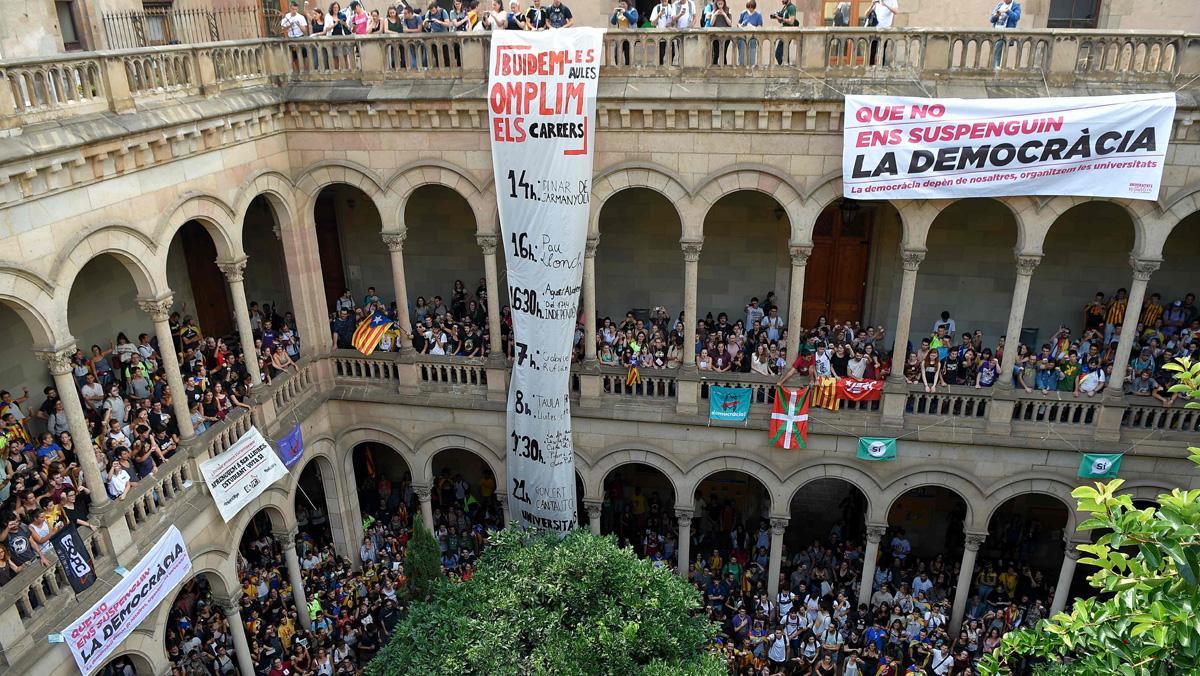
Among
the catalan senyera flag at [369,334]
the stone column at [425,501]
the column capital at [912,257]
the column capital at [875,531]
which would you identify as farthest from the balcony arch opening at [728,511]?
the catalan senyera flag at [369,334]

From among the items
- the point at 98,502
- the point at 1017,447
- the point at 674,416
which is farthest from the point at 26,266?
the point at 1017,447

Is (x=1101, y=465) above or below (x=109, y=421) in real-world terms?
below

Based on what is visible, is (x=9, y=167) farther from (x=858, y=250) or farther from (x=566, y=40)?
(x=858, y=250)

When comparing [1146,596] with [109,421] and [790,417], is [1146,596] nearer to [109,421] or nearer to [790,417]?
[790,417]

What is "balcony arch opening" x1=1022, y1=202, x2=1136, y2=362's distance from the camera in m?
20.2

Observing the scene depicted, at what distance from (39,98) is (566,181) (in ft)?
30.8

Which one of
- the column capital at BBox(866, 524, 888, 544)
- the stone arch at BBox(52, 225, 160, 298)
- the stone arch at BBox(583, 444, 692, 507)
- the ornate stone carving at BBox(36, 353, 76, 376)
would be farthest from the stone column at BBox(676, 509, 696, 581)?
the ornate stone carving at BBox(36, 353, 76, 376)

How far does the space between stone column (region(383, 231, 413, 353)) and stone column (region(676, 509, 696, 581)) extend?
25.6 ft

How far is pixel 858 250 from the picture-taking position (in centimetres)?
2167

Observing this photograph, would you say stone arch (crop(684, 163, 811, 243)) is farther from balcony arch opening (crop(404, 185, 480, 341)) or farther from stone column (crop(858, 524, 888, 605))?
stone column (crop(858, 524, 888, 605))

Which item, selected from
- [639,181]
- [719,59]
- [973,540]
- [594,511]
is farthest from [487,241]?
[973,540]

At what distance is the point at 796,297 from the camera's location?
1873cm

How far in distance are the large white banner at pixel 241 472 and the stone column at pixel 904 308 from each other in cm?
1392

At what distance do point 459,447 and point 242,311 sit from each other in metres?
6.13
